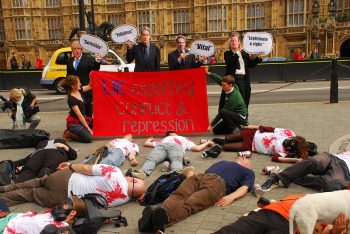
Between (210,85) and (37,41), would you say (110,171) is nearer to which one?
(210,85)

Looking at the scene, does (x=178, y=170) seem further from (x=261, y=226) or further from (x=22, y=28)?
(x=22, y=28)

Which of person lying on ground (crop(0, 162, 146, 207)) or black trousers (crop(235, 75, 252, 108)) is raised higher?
black trousers (crop(235, 75, 252, 108))

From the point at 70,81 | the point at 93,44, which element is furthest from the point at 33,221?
the point at 93,44

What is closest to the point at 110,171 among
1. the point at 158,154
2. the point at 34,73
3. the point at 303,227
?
the point at 158,154

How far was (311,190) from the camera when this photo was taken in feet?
17.5

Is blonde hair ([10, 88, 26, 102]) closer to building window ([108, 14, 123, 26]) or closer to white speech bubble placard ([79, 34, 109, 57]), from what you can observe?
white speech bubble placard ([79, 34, 109, 57])

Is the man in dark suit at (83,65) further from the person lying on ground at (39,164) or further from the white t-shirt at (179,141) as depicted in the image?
the white t-shirt at (179,141)

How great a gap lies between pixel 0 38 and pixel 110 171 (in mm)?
47448

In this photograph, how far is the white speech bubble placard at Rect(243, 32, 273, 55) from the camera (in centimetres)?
870

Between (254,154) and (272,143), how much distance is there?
1.37 ft

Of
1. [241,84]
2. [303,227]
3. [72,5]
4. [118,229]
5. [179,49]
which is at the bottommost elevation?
[118,229]

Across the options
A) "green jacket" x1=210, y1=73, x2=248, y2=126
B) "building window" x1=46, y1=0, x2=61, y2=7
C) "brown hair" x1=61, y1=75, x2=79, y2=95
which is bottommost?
"green jacket" x1=210, y1=73, x2=248, y2=126

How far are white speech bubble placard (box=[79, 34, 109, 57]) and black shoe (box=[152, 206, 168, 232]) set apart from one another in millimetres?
5713

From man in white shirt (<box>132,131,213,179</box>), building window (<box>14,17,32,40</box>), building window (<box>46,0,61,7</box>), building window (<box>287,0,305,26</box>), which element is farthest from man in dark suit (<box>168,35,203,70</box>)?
building window (<box>14,17,32,40</box>)
